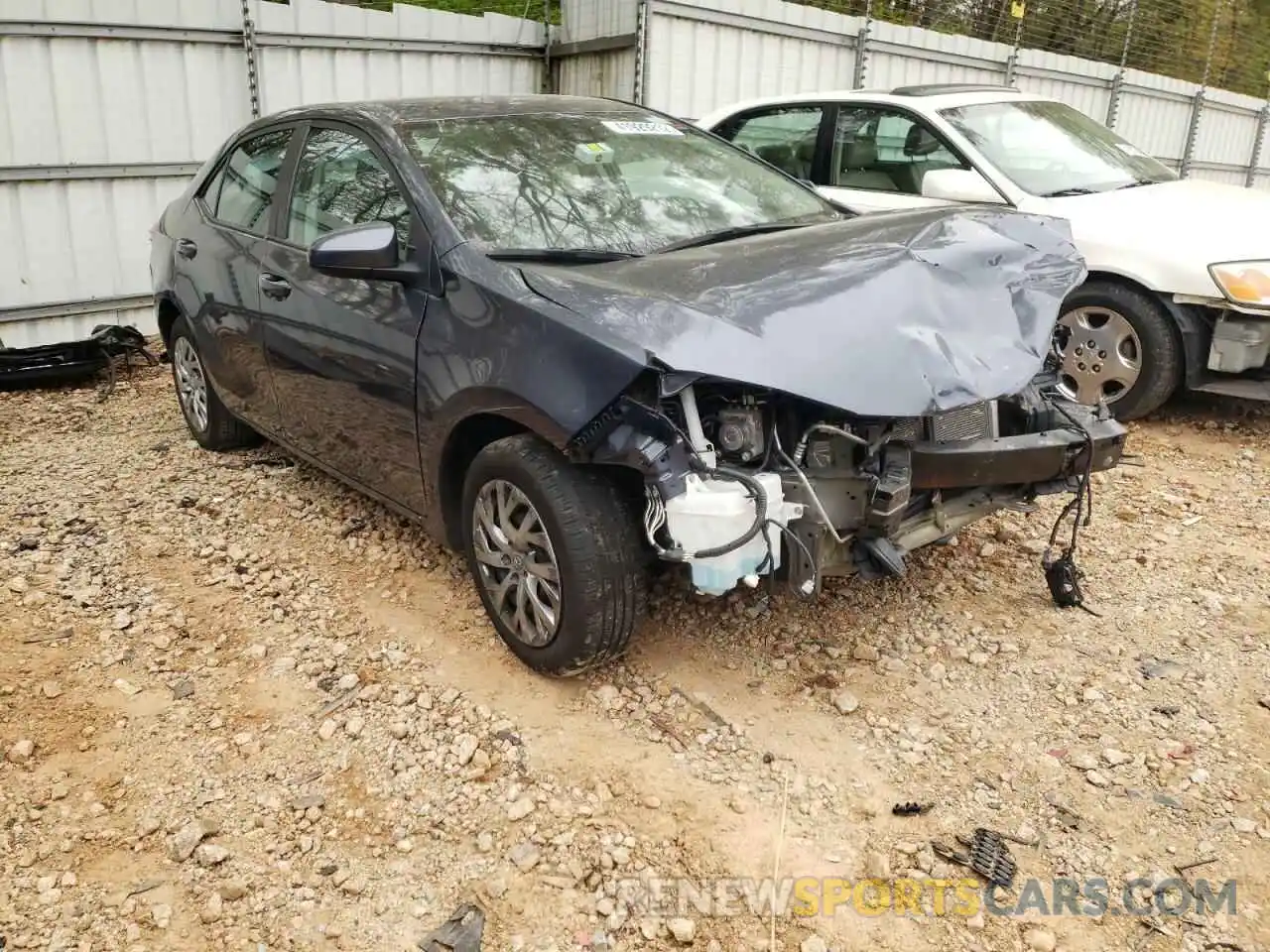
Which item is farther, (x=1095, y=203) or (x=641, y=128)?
(x=1095, y=203)

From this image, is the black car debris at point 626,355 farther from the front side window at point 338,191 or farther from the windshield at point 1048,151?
the windshield at point 1048,151

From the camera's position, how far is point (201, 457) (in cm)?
540

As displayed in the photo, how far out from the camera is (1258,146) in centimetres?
1661

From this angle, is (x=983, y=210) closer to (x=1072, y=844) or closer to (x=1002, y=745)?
(x=1002, y=745)

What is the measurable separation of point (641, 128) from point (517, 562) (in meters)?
1.99

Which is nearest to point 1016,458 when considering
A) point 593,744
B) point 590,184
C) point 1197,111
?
point 593,744

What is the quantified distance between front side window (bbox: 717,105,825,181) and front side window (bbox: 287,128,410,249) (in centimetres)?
324

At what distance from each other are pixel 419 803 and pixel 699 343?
142 centimetres

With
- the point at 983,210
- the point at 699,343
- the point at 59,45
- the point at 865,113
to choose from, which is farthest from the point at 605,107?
the point at 59,45

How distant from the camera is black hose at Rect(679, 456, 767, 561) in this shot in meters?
2.71

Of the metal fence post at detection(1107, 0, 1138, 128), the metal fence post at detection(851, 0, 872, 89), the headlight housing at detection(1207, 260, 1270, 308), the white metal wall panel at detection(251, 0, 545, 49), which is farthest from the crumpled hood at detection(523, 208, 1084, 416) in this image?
the metal fence post at detection(1107, 0, 1138, 128)

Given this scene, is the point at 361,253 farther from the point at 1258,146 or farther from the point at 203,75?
the point at 1258,146

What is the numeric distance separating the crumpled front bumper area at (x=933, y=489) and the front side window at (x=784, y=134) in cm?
373

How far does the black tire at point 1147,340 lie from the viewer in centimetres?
527
